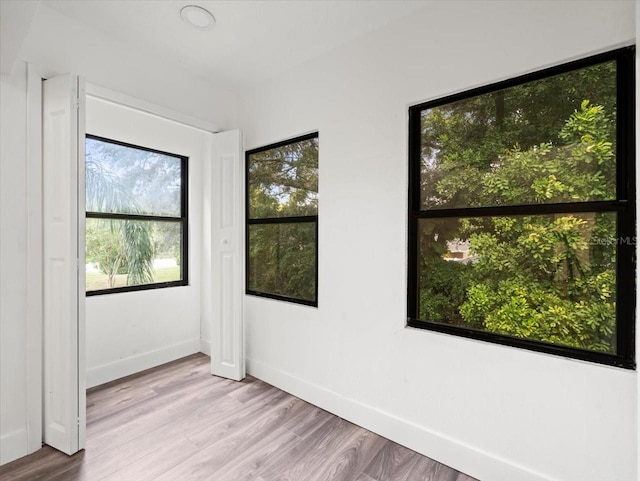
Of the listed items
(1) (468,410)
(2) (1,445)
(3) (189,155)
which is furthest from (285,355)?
(3) (189,155)

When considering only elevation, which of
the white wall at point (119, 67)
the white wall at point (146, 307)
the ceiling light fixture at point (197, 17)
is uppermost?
the ceiling light fixture at point (197, 17)

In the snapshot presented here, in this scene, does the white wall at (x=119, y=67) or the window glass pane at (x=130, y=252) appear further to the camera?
the window glass pane at (x=130, y=252)

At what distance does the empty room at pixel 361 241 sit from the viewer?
5.01 feet

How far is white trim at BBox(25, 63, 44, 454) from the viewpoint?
1.95 m

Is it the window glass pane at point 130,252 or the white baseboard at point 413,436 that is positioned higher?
the window glass pane at point 130,252

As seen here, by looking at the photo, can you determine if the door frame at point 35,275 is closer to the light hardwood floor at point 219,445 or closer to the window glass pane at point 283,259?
the light hardwood floor at point 219,445

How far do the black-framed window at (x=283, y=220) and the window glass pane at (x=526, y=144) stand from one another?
963mm

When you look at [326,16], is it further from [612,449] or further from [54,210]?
[612,449]

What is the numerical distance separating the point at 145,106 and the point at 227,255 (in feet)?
4.42

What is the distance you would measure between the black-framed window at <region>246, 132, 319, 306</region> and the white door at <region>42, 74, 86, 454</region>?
138 centimetres

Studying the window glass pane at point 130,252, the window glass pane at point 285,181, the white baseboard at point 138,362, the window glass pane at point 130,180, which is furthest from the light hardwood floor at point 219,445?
the window glass pane at point 130,180

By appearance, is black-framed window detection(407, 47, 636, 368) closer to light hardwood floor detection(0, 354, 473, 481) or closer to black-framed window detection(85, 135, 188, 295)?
light hardwood floor detection(0, 354, 473, 481)

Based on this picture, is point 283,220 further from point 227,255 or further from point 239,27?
point 239,27

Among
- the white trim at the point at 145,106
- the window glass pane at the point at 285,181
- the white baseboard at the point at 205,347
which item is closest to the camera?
the white trim at the point at 145,106
